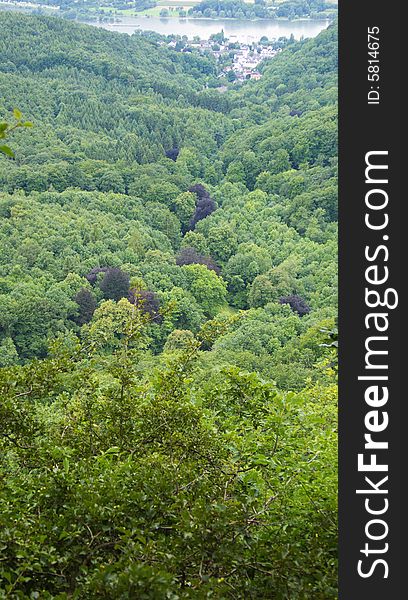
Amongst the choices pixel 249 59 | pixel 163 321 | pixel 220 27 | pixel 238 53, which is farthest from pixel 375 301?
pixel 220 27

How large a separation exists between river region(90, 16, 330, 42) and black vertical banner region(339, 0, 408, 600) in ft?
307

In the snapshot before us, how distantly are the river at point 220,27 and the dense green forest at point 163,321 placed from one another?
9.42 metres

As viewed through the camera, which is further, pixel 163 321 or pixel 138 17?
pixel 138 17

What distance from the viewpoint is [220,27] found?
97562 millimetres

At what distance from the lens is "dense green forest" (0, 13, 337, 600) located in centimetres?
349

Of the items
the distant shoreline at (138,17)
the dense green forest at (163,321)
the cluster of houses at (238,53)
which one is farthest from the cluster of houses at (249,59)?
the distant shoreline at (138,17)

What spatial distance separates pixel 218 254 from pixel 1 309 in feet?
58.8

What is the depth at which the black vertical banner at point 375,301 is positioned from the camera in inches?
105

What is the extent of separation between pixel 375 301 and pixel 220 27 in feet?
333

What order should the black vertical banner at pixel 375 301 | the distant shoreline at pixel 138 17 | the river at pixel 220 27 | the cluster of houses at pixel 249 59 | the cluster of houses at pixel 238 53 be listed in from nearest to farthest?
the black vertical banner at pixel 375 301, the cluster of houses at pixel 249 59, the cluster of houses at pixel 238 53, the river at pixel 220 27, the distant shoreline at pixel 138 17

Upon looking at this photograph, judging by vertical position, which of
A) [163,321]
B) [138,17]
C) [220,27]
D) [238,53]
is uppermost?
[138,17]

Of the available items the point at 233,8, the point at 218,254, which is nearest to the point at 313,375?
the point at 218,254

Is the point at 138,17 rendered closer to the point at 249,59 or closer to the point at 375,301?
the point at 249,59

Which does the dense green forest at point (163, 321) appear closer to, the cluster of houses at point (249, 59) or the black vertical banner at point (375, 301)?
the black vertical banner at point (375, 301)
